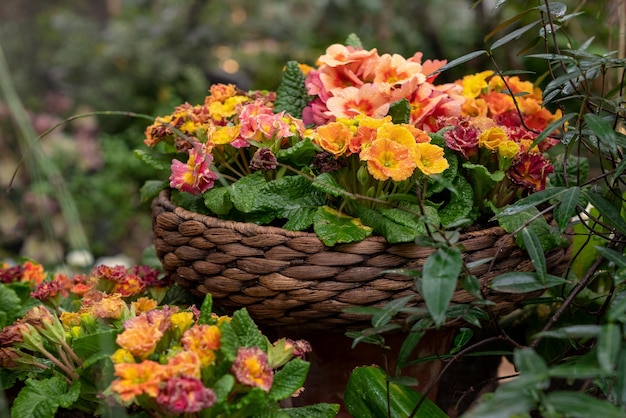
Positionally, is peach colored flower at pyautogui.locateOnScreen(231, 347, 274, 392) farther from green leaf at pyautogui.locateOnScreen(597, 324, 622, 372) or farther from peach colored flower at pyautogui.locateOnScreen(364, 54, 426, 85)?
peach colored flower at pyautogui.locateOnScreen(364, 54, 426, 85)

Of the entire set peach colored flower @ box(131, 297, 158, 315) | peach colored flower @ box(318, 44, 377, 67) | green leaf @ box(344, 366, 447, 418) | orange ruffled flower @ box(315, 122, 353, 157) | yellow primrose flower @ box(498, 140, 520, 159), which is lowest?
green leaf @ box(344, 366, 447, 418)

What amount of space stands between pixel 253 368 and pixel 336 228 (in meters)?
0.20

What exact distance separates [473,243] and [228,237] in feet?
0.94

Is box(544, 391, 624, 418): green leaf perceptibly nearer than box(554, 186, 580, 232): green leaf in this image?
Yes

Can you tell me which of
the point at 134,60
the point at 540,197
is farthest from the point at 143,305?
the point at 134,60

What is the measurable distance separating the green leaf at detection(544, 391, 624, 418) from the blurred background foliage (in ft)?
7.19

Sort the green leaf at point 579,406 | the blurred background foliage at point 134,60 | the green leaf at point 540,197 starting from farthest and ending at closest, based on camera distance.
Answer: the blurred background foliage at point 134,60 < the green leaf at point 540,197 < the green leaf at point 579,406

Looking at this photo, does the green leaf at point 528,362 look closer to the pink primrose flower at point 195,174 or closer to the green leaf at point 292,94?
→ the pink primrose flower at point 195,174

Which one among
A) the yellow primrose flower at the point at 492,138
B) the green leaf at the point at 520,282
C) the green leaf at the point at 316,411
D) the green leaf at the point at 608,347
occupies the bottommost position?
the green leaf at the point at 316,411

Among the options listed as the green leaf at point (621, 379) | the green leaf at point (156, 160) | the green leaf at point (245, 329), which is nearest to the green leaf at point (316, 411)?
the green leaf at point (245, 329)

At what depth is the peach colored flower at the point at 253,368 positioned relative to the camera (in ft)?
2.11

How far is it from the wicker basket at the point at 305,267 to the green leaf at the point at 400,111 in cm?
18

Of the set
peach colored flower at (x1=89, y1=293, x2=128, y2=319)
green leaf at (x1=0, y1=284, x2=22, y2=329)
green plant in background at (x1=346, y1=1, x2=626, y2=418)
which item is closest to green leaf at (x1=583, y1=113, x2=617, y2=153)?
green plant in background at (x1=346, y1=1, x2=626, y2=418)

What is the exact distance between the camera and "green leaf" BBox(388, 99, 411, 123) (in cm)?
87
